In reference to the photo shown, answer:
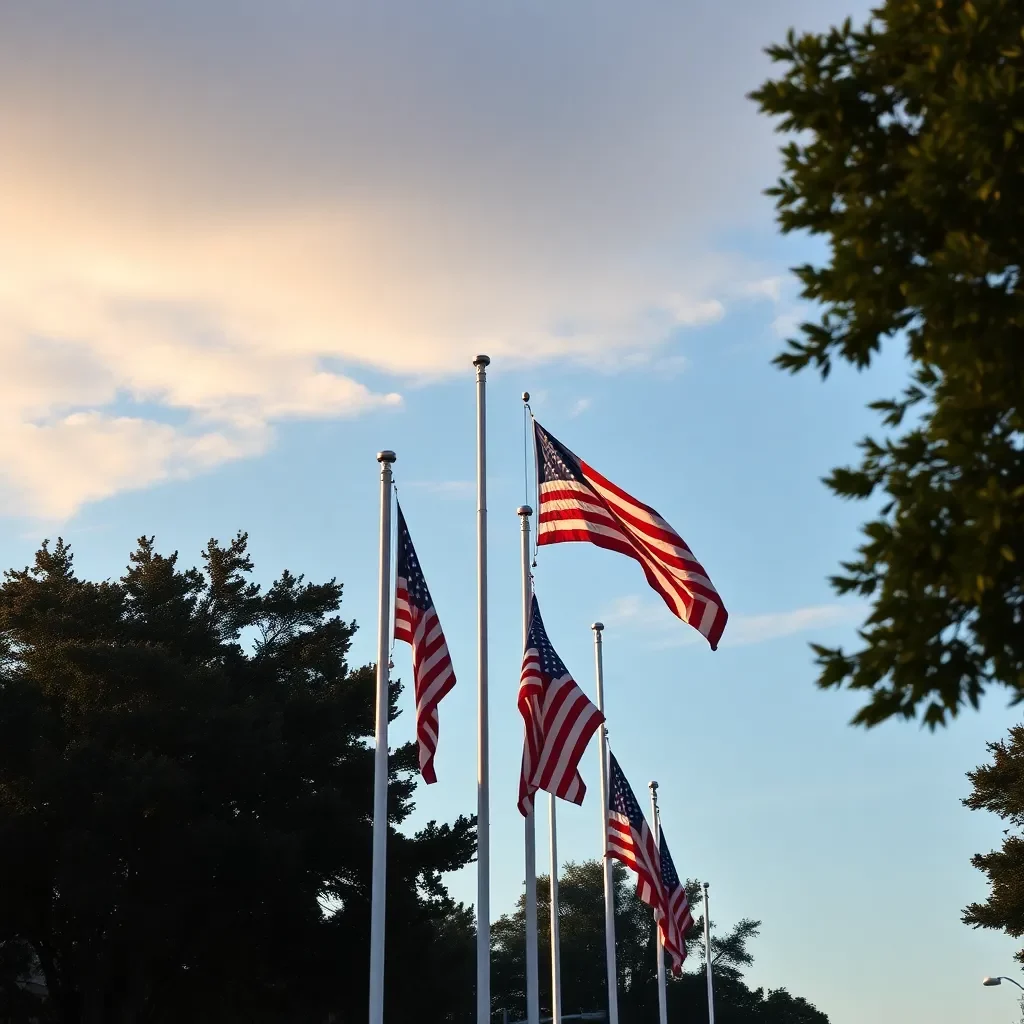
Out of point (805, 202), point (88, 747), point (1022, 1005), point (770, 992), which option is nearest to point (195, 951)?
point (88, 747)

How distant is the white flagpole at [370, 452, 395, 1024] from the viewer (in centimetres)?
2144

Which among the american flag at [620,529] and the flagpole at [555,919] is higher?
the american flag at [620,529]

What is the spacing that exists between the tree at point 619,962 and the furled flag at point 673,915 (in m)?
60.5

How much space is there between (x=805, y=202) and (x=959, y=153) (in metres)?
1.41

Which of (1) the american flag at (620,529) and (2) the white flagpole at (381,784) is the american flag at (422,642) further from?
(1) the american flag at (620,529)

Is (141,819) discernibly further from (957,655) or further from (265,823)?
(957,655)

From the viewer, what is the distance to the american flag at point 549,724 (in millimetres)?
21844

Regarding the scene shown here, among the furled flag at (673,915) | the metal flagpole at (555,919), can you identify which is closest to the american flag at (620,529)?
the metal flagpole at (555,919)

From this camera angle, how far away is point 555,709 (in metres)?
22.1

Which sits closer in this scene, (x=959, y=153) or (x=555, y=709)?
(x=959, y=153)

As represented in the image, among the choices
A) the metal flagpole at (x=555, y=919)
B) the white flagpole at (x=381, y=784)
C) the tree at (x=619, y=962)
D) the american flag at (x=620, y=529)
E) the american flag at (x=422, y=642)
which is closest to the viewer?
the american flag at (x=620, y=529)

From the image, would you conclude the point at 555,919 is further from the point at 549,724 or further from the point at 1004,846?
the point at 1004,846

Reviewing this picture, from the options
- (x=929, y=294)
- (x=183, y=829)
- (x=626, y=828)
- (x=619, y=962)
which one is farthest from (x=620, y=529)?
(x=619, y=962)

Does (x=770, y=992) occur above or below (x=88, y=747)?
above
